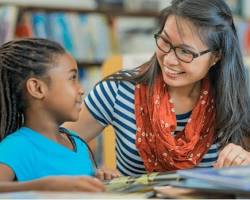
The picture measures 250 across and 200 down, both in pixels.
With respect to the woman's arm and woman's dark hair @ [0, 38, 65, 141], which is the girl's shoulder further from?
woman's dark hair @ [0, 38, 65, 141]

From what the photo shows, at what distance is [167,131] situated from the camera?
1.64m

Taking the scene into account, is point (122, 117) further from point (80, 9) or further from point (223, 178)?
point (80, 9)

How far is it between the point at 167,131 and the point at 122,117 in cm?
15

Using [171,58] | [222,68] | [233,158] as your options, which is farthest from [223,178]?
[222,68]

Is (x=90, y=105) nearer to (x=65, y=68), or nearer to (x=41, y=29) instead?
(x=65, y=68)

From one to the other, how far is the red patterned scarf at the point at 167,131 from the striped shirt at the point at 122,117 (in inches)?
0.8

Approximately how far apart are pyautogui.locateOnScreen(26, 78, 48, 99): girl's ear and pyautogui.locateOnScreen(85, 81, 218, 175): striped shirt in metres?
0.49

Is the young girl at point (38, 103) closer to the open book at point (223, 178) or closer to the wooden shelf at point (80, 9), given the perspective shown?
the open book at point (223, 178)

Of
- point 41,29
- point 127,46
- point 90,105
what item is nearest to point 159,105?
point 90,105

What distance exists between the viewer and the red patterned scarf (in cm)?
163

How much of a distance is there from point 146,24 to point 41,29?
2.69 ft

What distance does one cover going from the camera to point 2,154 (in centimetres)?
119

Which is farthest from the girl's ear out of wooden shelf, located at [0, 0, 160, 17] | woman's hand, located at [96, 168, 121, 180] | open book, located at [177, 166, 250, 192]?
wooden shelf, located at [0, 0, 160, 17]

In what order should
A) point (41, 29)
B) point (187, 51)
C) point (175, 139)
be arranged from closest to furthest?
point (187, 51), point (175, 139), point (41, 29)
